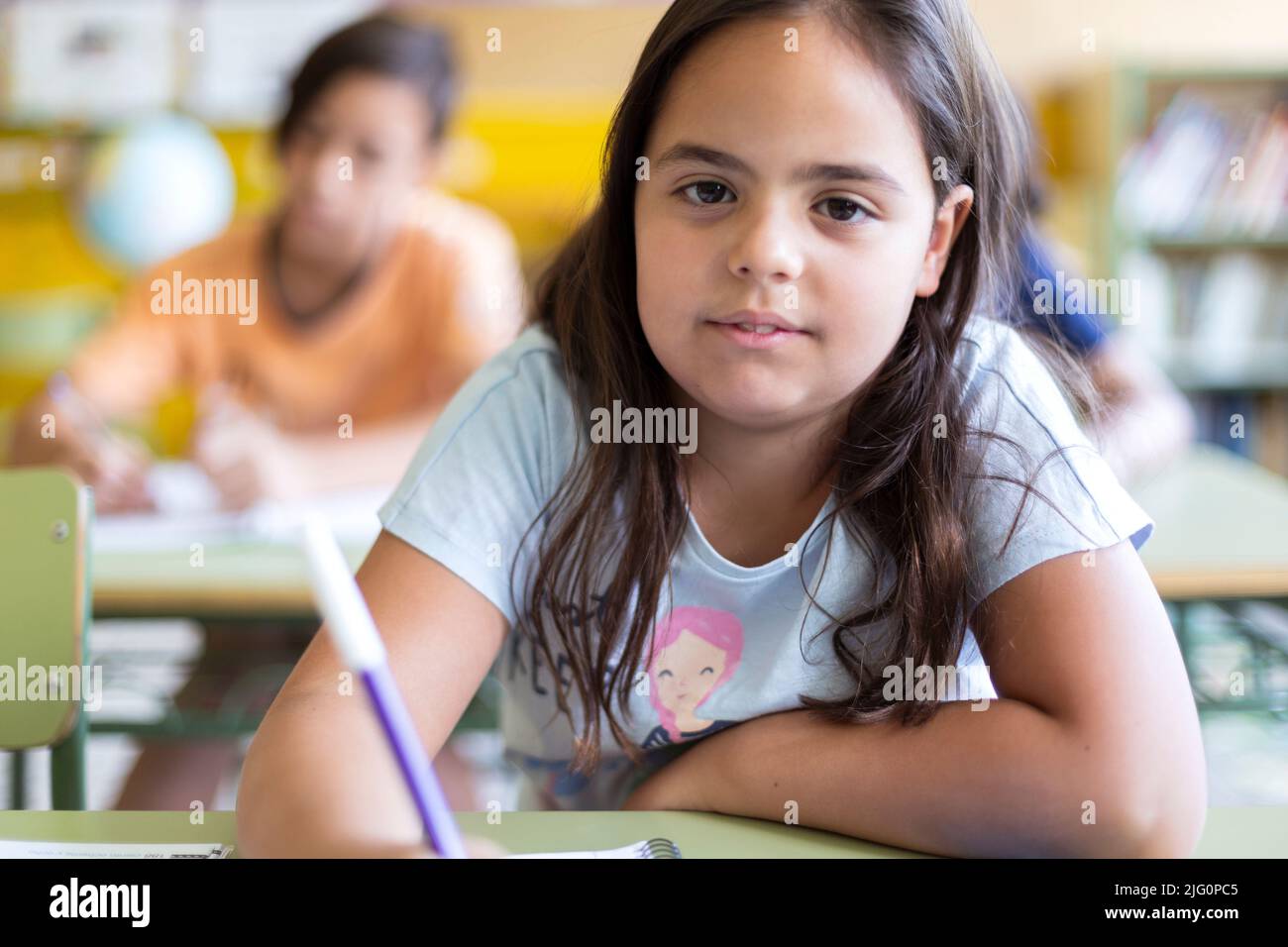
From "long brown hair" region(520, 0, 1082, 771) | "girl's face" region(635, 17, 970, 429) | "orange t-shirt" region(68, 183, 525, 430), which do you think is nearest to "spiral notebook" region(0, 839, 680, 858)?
"long brown hair" region(520, 0, 1082, 771)

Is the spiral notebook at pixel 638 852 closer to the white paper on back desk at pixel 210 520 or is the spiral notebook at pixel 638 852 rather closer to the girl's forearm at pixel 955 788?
the girl's forearm at pixel 955 788

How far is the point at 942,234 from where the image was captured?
0.86 meters

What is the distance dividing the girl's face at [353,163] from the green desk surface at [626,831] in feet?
4.97

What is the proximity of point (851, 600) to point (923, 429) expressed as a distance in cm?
12

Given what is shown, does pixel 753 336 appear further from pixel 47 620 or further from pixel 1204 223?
pixel 1204 223

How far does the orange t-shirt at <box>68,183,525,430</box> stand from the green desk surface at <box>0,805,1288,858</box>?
56.4 inches

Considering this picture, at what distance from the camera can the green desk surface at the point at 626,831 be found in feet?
2.27

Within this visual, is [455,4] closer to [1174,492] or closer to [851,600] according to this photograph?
[1174,492]

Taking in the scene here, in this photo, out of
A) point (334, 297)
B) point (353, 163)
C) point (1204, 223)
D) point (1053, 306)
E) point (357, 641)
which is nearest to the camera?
point (357, 641)

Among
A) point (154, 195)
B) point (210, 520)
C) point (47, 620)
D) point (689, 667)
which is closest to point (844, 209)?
point (689, 667)

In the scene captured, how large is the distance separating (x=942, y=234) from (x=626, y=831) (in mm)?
444

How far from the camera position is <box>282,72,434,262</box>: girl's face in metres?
2.05
